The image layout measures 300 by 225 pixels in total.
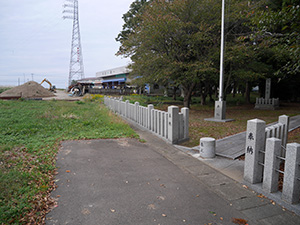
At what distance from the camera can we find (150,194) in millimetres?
3914

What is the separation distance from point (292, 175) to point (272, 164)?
13.9 inches

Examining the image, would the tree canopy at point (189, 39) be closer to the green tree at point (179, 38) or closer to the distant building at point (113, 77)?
the green tree at point (179, 38)

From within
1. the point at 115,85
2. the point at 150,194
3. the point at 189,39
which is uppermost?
the point at 189,39

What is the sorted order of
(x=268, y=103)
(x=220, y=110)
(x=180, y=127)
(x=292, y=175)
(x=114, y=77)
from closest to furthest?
1. (x=292, y=175)
2. (x=180, y=127)
3. (x=220, y=110)
4. (x=268, y=103)
5. (x=114, y=77)

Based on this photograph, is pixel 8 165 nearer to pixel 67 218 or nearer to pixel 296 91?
pixel 67 218

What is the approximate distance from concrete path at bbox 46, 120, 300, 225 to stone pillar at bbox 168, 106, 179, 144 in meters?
1.25

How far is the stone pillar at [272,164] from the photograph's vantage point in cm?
367

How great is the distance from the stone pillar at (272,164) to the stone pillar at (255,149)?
0.31 meters

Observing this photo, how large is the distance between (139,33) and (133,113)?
301 inches

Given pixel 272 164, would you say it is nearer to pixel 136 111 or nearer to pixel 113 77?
pixel 136 111

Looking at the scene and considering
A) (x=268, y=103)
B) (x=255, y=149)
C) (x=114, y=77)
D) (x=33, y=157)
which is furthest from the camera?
(x=114, y=77)

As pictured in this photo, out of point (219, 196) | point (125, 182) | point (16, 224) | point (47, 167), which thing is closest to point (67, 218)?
point (16, 224)

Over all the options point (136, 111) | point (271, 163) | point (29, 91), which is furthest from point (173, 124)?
point (29, 91)

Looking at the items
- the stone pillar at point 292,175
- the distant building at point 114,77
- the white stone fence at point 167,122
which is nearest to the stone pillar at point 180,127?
the white stone fence at point 167,122
